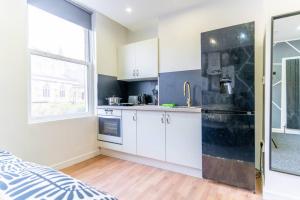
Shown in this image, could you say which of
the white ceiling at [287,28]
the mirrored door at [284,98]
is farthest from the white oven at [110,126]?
the white ceiling at [287,28]

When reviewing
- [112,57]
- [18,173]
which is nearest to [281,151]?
[18,173]

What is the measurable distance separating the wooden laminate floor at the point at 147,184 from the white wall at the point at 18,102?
20.7 inches

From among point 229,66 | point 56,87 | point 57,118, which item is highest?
point 229,66

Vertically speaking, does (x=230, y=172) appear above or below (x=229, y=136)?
below

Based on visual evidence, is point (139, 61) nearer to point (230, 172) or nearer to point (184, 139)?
point (184, 139)

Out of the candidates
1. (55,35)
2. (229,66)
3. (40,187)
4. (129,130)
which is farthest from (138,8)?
(40,187)

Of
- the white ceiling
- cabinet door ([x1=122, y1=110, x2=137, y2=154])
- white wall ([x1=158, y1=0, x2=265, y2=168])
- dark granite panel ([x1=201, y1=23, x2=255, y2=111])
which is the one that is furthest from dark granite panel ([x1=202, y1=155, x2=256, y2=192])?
the white ceiling

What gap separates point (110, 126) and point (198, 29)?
225 centimetres

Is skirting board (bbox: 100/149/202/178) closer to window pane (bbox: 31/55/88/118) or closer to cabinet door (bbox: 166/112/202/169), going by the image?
cabinet door (bbox: 166/112/202/169)

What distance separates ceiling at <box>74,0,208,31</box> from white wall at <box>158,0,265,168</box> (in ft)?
0.46

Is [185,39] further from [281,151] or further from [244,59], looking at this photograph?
[281,151]

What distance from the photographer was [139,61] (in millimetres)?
3389

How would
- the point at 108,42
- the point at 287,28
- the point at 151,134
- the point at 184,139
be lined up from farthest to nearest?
the point at 108,42
the point at 151,134
the point at 184,139
the point at 287,28

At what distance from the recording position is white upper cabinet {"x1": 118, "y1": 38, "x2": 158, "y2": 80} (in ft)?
10.6
